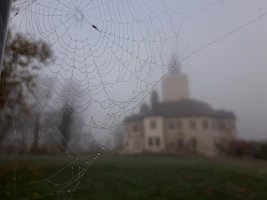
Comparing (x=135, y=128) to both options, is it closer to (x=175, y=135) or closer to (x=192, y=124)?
(x=175, y=135)

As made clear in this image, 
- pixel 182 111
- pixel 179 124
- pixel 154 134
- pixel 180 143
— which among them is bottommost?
pixel 180 143

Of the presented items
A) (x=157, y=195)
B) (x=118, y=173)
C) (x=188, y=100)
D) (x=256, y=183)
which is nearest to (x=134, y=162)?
(x=118, y=173)

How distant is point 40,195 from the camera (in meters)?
2.89

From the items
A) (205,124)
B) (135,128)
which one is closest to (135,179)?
(135,128)

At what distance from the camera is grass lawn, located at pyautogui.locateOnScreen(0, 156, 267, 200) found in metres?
2.96

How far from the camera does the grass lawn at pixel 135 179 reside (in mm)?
2963

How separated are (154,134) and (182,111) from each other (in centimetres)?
42

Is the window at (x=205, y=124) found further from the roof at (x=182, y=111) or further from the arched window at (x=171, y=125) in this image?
the arched window at (x=171, y=125)

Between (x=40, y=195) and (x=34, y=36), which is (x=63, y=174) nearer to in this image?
(x=40, y=195)

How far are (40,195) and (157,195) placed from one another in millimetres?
1320

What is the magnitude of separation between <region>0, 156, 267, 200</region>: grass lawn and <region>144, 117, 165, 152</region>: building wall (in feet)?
0.75

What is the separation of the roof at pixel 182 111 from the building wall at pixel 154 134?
8 centimetres

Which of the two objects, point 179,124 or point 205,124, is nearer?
point 205,124

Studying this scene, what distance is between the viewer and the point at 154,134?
302cm
